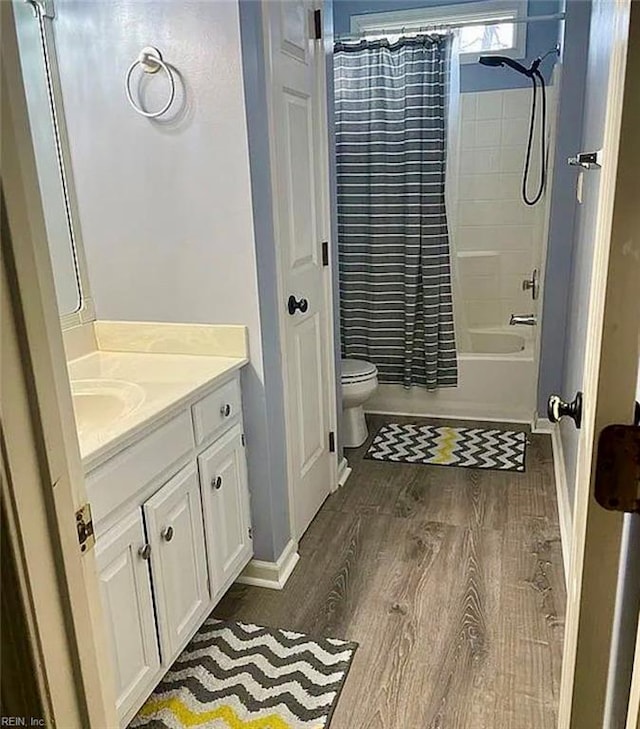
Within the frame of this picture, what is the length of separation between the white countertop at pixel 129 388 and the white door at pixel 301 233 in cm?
36

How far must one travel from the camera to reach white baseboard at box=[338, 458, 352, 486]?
299 centimetres

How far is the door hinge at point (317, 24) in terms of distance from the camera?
235 cm

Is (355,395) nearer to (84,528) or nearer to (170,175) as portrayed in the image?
(170,175)

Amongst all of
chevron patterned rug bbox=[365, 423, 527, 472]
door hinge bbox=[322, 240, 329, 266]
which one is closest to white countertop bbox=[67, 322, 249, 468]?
door hinge bbox=[322, 240, 329, 266]

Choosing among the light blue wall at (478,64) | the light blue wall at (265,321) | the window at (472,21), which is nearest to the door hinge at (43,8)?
the light blue wall at (265,321)

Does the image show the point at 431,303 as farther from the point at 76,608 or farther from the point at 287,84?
the point at 76,608

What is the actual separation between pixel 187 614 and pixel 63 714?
3.69 ft

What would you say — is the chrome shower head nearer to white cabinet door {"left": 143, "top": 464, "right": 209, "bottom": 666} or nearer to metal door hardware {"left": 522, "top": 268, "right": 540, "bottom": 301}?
metal door hardware {"left": 522, "top": 268, "right": 540, "bottom": 301}

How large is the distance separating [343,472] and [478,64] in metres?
2.61

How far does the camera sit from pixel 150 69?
1.93 meters

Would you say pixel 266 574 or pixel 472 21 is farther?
pixel 472 21

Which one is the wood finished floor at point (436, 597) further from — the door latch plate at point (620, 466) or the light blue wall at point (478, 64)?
the light blue wall at point (478, 64)

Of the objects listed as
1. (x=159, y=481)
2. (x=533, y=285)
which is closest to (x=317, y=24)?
(x=159, y=481)

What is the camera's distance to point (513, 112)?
3.87 meters
